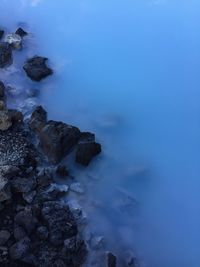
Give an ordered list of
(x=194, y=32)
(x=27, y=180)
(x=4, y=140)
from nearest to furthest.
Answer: (x=27, y=180) → (x=4, y=140) → (x=194, y=32)

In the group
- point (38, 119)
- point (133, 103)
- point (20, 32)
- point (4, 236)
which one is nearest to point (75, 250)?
point (4, 236)

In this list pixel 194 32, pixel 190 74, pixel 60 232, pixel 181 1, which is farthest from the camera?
pixel 181 1

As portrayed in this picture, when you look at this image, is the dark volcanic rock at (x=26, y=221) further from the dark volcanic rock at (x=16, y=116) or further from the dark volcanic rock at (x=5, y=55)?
the dark volcanic rock at (x=5, y=55)

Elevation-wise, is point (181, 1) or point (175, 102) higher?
point (181, 1)

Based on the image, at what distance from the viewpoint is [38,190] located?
4.86 ft

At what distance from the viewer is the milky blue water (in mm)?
1466

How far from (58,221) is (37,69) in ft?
2.35

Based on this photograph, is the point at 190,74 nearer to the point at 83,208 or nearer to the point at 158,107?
the point at 158,107

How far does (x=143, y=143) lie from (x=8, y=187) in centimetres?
53

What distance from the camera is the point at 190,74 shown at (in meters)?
1.90

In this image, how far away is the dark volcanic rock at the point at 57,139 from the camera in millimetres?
1562

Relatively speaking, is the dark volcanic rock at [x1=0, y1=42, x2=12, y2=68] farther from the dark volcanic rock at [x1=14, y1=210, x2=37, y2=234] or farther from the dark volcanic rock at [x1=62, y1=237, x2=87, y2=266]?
the dark volcanic rock at [x1=62, y1=237, x2=87, y2=266]

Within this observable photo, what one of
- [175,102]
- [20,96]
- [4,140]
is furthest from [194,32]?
[4,140]

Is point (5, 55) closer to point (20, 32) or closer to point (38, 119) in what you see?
point (20, 32)
